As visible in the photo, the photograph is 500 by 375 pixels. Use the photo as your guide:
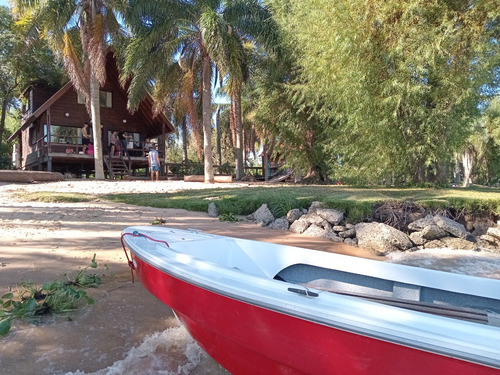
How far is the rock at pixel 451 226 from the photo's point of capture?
7655 mm

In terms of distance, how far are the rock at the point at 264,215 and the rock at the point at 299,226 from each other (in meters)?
0.65

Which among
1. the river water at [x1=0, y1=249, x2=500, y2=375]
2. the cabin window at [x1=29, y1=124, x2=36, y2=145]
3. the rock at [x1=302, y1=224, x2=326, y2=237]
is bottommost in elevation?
the rock at [x1=302, y1=224, x2=326, y2=237]

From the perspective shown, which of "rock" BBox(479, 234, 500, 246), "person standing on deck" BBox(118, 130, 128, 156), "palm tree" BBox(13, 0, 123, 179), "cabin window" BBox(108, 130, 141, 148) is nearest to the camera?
"rock" BBox(479, 234, 500, 246)

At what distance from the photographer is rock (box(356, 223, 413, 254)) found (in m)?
7.28

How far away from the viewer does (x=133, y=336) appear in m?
3.10

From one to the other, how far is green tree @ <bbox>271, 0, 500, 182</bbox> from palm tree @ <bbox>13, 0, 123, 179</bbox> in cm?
828

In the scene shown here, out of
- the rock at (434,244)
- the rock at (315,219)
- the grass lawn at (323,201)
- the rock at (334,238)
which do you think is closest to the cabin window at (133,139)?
the grass lawn at (323,201)

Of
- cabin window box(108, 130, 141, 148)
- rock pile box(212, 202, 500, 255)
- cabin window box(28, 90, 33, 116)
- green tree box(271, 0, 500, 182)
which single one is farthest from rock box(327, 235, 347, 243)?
cabin window box(28, 90, 33, 116)

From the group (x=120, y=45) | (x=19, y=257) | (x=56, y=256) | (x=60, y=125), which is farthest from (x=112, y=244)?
(x=60, y=125)

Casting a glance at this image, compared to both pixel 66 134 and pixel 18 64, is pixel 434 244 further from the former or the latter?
pixel 18 64

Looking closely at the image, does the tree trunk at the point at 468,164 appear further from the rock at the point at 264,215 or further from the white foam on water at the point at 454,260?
the rock at the point at 264,215

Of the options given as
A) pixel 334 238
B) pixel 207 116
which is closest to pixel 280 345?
pixel 334 238

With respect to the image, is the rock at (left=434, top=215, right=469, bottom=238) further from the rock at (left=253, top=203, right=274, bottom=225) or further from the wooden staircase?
the wooden staircase

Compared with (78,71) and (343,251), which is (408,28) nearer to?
(343,251)
